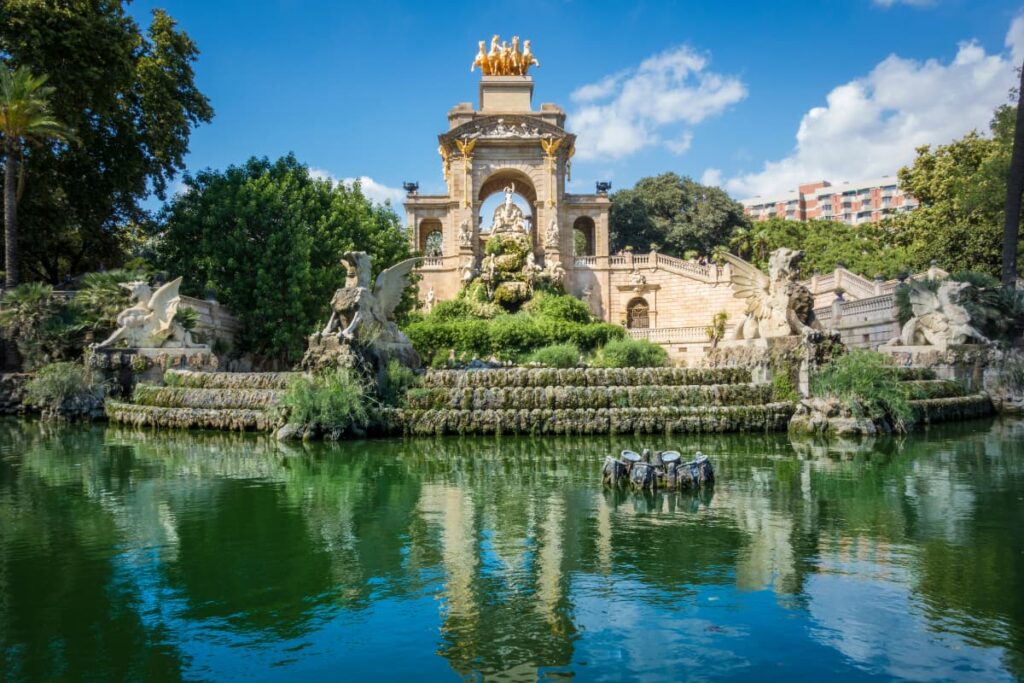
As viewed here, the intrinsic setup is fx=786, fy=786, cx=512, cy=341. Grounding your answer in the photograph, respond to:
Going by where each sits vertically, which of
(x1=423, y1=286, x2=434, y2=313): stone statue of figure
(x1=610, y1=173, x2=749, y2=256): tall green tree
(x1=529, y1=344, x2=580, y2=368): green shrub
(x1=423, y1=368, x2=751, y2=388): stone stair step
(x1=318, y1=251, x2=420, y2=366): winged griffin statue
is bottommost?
(x1=423, y1=368, x2=751, y2=388): stone stair step

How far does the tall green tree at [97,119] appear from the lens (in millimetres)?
24312

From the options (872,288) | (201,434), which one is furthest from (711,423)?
(872,288)

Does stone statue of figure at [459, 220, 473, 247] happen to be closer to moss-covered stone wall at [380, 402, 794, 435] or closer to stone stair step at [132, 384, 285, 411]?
stone stair step at [132, 384, 285, 411]

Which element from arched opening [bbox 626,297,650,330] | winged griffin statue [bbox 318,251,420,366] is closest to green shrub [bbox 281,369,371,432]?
winged griffin statue [bbox 318,251,420,366]

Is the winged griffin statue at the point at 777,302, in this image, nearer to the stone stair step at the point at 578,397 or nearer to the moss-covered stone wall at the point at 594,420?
the stone stair step at the point at 578,397

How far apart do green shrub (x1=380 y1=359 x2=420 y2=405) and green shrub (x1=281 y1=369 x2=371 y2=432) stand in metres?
1.00

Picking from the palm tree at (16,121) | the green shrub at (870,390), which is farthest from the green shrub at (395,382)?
the palm tree at (16,121)

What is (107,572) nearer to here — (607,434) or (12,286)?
(607,434)

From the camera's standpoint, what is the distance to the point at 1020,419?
17.8m

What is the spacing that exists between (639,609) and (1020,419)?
16404mm

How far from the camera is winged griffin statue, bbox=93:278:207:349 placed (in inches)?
819

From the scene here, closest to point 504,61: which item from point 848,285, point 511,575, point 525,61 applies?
point 525,61

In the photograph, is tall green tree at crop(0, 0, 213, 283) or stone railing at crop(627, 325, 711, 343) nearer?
tall green tree at crop(0, 0, 213, 283)

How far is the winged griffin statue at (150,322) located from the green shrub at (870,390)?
16297 mm
